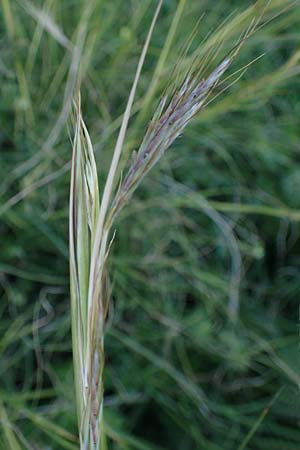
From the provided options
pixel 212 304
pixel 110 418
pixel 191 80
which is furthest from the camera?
pixel 212 304

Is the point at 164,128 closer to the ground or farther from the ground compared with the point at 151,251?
farther from the ground

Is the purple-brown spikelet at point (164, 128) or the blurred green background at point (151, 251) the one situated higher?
the purple-brown spikelet at point (164, 128)

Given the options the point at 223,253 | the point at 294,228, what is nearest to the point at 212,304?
the point at 223,253

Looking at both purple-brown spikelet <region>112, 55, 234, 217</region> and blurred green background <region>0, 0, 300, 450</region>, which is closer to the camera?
purple-brown spikelet <region>112, 55, 234, 217</region>

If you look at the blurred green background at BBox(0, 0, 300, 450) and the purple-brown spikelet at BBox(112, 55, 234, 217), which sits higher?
the purple-brown spikelet at BBox(112, 55, 234, 217)

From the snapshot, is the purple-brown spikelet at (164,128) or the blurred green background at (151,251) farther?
the blurred green background at (151,251)

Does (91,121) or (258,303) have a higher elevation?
(91,121)

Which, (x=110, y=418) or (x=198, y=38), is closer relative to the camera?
(x=110, y=418)

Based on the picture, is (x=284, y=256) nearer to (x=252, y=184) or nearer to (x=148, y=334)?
(x=252, y=184)
